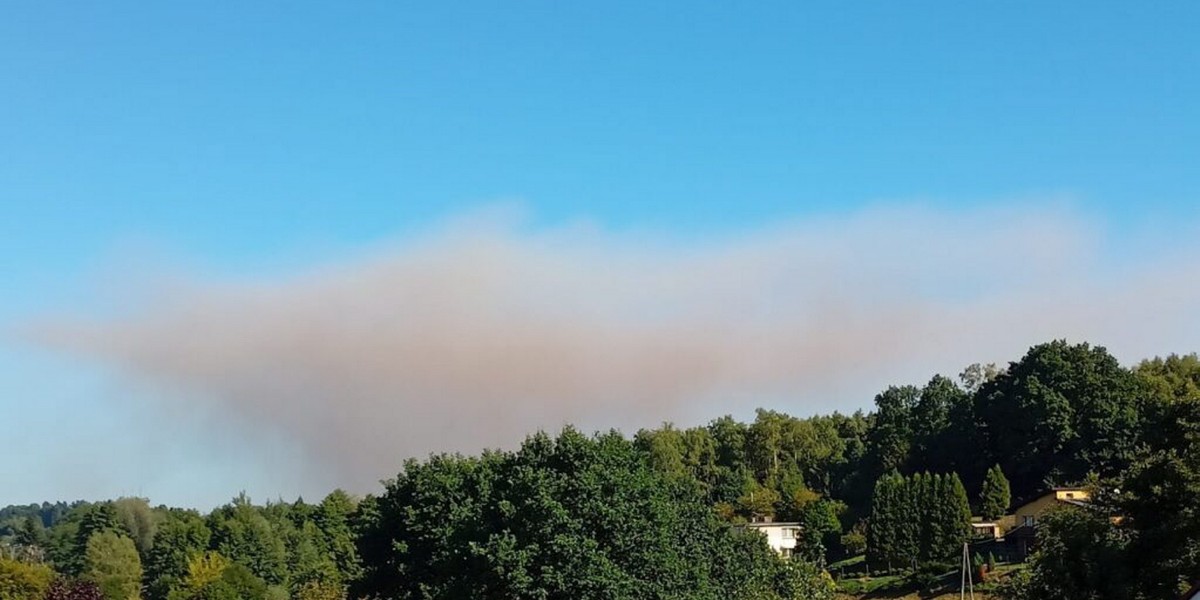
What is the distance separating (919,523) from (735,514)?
99.1 feet

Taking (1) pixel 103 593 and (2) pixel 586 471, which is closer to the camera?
(2) pixel 586 471

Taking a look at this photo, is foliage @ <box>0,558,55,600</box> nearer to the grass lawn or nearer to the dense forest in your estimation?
the dense forest

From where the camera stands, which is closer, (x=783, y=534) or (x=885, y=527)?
(x=885, y=527)

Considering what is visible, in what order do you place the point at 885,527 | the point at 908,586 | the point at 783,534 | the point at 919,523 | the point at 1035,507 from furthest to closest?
the point at 783,534 < the point at 885,527 < the point at 919,523 < the point at 1035,507 < the point at 908,586

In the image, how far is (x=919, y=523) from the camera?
273ft

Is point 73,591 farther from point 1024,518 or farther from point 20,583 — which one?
point 1024,518

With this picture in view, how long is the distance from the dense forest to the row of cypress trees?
15cm

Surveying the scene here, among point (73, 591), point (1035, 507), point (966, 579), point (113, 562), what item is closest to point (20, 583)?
point (73, 591)

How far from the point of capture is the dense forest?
36719mm

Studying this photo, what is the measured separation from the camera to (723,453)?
136750 mm

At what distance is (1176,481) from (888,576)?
51.7 m

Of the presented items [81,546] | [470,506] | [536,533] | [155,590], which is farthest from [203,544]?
[536,533]

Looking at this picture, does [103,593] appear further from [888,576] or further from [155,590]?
[888,576]

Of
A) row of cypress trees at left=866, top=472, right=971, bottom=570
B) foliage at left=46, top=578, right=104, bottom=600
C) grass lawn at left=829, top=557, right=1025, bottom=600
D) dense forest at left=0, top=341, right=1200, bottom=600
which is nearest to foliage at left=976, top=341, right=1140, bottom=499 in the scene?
dense forest at left=0, top=341, right=1200, bottom=600
